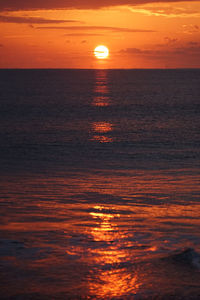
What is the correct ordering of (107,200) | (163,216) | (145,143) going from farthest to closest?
(145,143), (107,200), (163,216)

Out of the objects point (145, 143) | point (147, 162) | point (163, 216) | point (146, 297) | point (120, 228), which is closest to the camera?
point (146, 297)

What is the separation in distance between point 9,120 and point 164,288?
46212mm

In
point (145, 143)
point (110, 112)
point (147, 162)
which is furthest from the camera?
point (110, 112)

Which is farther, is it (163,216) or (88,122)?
(88,122)

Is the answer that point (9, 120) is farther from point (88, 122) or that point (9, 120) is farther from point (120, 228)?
point (120, 228)

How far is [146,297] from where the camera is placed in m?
8.63

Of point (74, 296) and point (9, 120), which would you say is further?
point (9, 120)

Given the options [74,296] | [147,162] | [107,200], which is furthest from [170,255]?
[147,162]

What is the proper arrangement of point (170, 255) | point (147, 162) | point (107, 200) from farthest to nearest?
point (147, 162)
point (107, 200)
point (170, 255)

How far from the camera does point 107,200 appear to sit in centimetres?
1684

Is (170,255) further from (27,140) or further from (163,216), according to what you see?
(27,140)

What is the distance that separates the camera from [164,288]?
29.4 ft

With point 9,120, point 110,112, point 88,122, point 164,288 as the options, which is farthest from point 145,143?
point 110,112

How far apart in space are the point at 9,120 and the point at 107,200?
38.3m
